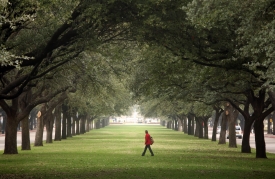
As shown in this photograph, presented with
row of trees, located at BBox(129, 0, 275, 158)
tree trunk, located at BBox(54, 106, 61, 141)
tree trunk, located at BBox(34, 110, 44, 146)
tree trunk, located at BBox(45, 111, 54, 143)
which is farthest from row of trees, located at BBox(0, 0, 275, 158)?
tree trunk, located at BBox(54, 106, 61, 141)

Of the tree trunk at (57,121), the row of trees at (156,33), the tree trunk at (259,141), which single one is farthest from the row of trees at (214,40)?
the tree trunk at (57,121)

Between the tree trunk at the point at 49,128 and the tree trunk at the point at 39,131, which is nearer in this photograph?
the tree trunk at the point at 39,131

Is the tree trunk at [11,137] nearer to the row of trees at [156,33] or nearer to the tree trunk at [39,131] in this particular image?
the row of trees at [156,33]

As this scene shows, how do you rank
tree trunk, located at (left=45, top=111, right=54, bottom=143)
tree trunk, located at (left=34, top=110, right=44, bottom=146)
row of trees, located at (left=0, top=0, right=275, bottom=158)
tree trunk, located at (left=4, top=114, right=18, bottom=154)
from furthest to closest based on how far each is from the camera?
tree trunk, located at (left=45, top=111, right=54, bottom=143)
tree trunk, located at (left=34, top=110, right=44, bottom=146)
tree trunk, located at (left=4, top=114, right=18, bottom=154)
row of trees, located at (left=0, top=0, right=275, bottom=158)

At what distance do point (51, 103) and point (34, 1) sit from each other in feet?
118

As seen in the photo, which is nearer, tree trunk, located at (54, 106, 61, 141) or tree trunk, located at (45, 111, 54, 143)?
tree trunk, located at (45, 111, 54, 143)

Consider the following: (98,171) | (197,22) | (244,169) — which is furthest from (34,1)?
(244,169)

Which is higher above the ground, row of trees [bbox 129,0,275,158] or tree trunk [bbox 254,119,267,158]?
row of trees [bbox 129,0,275,158]

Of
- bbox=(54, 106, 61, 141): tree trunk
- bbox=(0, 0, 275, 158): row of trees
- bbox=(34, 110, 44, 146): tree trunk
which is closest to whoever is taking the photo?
bbox=(0, 0, 275, 158): row of trees

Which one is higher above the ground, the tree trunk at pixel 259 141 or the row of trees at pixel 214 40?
the row of trees at pixel 214 40

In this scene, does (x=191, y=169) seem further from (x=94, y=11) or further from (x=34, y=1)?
(x=34, y=1)

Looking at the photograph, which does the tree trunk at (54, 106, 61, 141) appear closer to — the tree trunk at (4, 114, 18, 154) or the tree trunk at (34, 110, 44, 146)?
the tree trunk at (34, 110, 44, 146)

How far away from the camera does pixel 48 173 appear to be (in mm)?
21000

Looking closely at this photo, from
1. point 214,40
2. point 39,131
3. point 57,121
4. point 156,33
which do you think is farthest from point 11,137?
point 57,121
